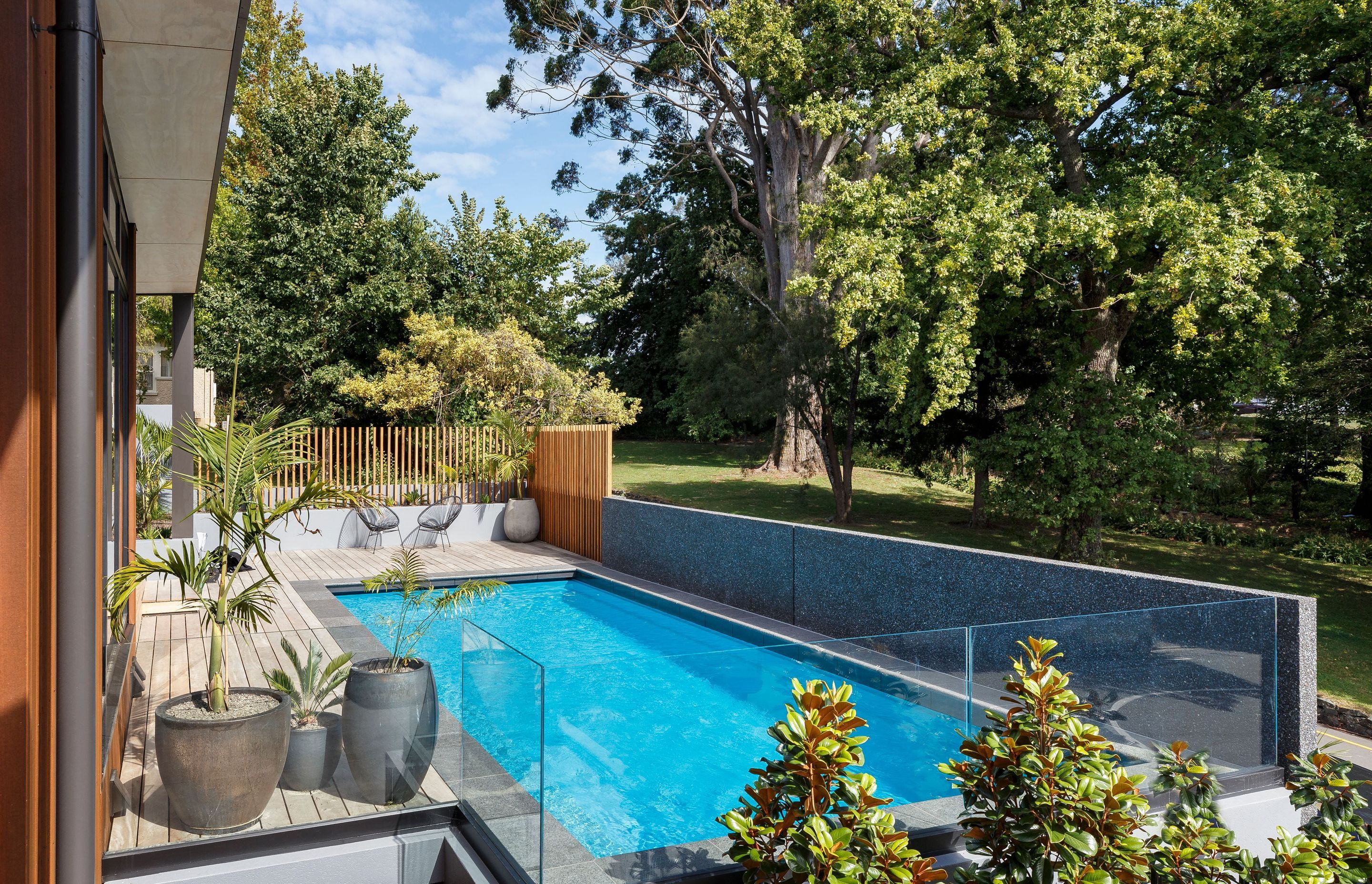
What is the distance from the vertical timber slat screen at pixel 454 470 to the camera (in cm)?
1184

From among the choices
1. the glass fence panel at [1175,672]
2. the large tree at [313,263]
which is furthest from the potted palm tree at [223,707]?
the large tree at [313,263]

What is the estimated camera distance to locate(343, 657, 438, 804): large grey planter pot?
3596 mm

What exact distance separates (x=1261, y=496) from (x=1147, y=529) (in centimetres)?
236

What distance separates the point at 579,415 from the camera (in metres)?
15.6

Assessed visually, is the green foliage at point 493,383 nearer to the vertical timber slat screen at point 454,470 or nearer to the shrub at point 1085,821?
the vertical timber slat screen at point 454,470

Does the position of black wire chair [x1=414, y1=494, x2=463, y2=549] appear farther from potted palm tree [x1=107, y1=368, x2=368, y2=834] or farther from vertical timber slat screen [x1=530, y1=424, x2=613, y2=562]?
potted palm tree [x1=107, y1=368, x2=368, y2=834]

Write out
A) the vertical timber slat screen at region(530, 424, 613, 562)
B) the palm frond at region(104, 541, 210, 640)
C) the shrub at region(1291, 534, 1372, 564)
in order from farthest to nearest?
the shrub at region(1291, 534, 1372, 564) → the vertical timber slat screen at region(530, 424, 613, 562) → the palm frond at region(104, 541, 210, 640)

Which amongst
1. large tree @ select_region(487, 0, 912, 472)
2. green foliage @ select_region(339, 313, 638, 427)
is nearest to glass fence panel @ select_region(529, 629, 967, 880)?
large tree @ select_region(487, 0, 912, 472)

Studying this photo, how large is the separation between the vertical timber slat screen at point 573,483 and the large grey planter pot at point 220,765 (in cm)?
765

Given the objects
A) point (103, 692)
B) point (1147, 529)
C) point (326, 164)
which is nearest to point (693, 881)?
point (103, 692)

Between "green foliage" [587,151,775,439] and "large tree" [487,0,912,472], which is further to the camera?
"green foliage" [587,151,775,439]

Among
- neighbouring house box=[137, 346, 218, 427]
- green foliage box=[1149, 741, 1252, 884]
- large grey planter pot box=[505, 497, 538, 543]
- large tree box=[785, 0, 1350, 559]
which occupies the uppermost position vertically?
large tree box=[785, 0, 1350, 559]

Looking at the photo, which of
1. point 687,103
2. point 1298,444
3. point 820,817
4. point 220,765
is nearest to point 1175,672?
point 820,817

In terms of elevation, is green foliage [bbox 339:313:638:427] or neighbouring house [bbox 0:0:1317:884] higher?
green foliage [bbox 339:313:638:427]
